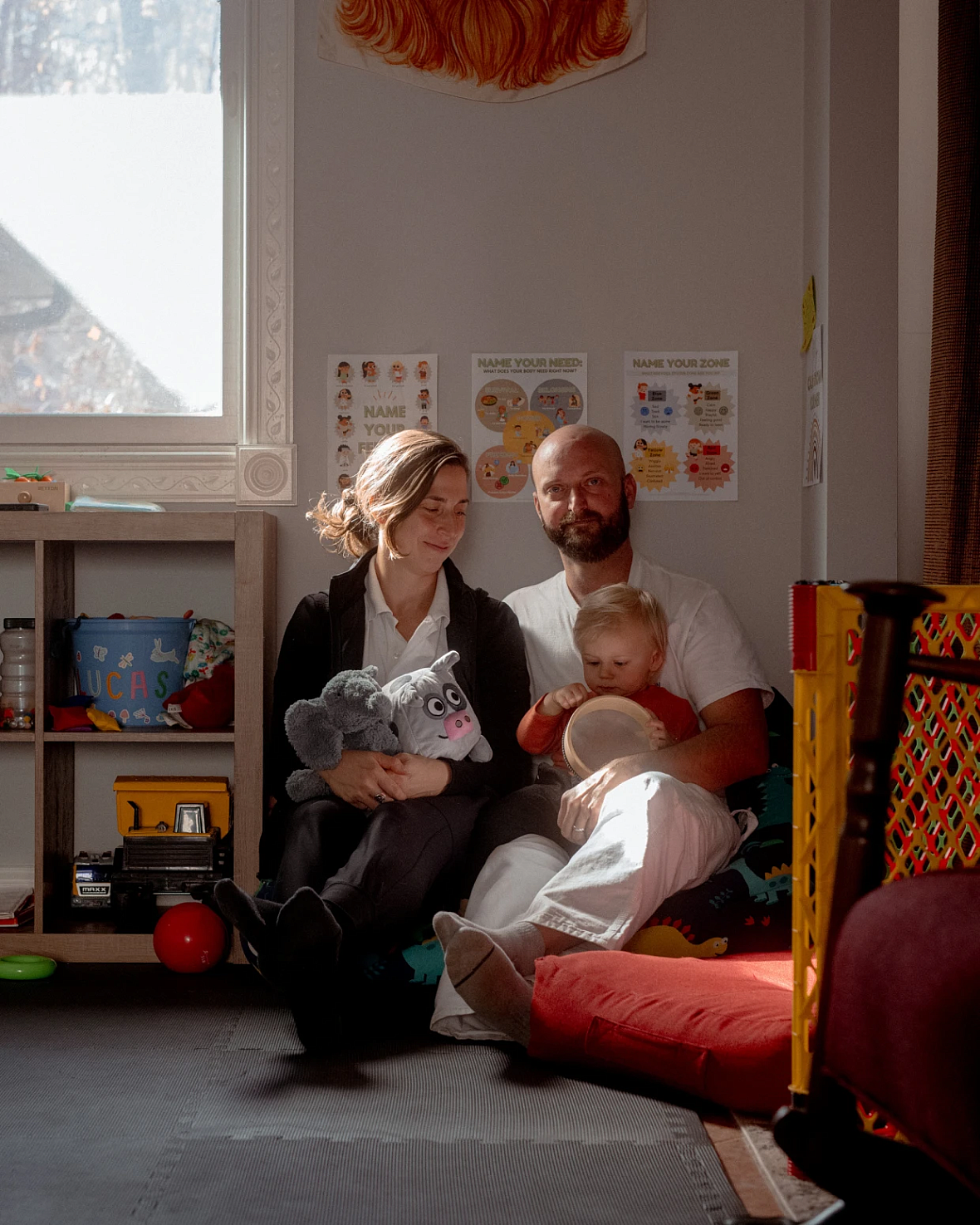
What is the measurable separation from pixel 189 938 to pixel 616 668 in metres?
1.10

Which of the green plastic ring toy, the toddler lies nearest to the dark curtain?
the toddler

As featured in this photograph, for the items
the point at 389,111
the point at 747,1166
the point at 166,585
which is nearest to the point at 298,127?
the point at 389,111

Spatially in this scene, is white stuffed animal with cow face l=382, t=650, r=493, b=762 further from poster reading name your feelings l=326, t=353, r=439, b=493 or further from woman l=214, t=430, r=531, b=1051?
poster reading name your feelings l=326, t=353, r=439, b=493

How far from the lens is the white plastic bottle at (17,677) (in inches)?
111

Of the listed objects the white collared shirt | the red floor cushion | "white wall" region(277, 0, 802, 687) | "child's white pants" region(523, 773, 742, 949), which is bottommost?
the red floor cushion

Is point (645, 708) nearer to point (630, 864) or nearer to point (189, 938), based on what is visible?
point (630, 864)

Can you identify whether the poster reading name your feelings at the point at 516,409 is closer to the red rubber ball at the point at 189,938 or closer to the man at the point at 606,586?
the man at the point at 606,586

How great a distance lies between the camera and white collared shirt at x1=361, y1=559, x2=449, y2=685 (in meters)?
2.55

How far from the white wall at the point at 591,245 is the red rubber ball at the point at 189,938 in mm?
850

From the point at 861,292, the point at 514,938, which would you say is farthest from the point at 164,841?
the point at 861,292

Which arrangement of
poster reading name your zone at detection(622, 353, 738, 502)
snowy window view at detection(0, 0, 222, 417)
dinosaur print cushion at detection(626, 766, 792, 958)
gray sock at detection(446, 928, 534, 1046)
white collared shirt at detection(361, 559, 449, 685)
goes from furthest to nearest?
1. snowy window view at detection(0, 0, 222, 417)
2. poster reading name your zone at detection(622, 353, 738, 502)
3. white collared shirt at detection(361, 559, 449, 685)
4. dinosaur print cushion at detection(626, 766, 792, 958)
5. gray sock at detection(446, 928, 534, 1046)

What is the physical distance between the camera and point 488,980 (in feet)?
5.96

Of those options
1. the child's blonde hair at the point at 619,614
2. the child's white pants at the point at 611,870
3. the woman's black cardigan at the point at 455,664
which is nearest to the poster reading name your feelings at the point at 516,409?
the woman's black cardigan at the point at 455,664

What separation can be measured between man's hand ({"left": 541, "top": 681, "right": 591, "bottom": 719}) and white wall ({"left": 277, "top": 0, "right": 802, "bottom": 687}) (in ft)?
2.33
